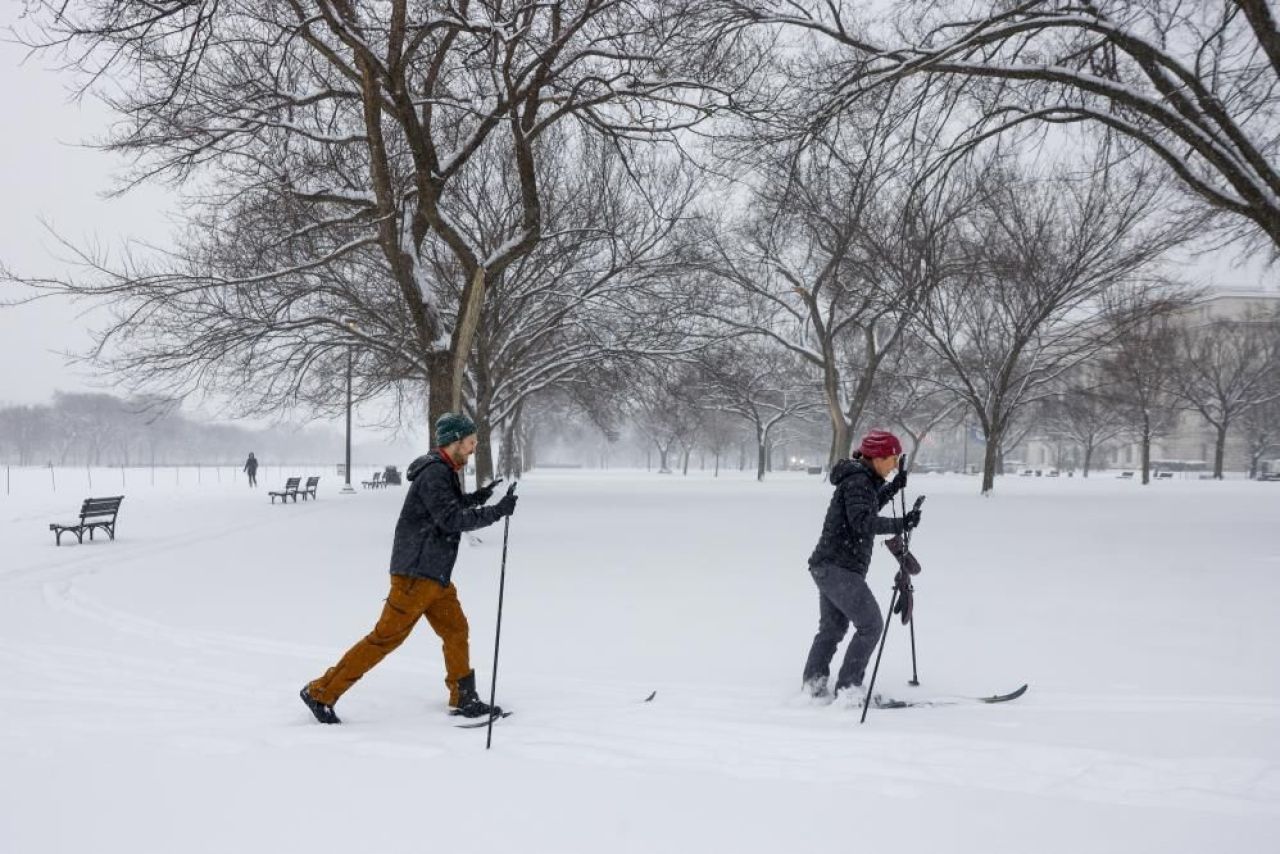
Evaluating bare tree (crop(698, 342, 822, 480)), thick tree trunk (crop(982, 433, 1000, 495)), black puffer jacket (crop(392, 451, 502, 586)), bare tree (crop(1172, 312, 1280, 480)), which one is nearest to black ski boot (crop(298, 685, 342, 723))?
black puffer jacket (crop(392, 451, 502, 586))

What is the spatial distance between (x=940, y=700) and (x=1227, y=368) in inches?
1767

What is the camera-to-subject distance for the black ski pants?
4.61m

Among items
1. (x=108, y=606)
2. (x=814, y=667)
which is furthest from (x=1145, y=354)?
(x=108, y=606)

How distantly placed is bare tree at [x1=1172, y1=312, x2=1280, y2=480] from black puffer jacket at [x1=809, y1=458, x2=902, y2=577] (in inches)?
1451

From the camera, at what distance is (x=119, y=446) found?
9512 cm

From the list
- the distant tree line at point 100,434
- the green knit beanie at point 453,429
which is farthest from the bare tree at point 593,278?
the distant tree line at point 100,434

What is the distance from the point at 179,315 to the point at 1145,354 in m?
27.9

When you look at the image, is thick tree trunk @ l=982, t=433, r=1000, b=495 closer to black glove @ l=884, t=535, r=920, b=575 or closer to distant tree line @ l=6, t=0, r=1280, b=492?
distant tree line @ l=6, t=0, r=1280, b=492

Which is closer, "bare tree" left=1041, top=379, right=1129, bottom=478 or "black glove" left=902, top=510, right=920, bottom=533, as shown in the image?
"black glove" left=902, top=510, right=920, bottom=533

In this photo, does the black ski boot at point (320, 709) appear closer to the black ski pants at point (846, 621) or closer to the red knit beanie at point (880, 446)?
the black ski pants at point (846, 621)

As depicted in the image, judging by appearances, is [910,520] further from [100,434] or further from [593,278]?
[100,434]

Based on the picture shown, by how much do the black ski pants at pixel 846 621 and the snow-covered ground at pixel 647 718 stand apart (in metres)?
0.27

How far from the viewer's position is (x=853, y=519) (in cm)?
452

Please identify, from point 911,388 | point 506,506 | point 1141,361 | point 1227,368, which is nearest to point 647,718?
point 506,506
